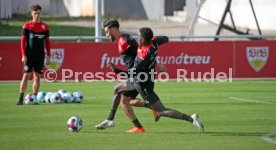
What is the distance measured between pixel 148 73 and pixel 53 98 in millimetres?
6033

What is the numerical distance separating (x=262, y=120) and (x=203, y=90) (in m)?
7.59

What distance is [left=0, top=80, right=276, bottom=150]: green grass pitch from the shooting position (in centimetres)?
1240

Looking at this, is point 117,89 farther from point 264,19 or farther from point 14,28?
point 14,28

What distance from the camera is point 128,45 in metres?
13.8

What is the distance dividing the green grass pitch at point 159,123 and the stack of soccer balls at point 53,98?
291 millimetres

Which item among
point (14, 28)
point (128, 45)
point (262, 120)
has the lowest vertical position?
point (14, 28)

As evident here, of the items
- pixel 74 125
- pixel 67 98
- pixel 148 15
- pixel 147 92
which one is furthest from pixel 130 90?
pixel 148 15

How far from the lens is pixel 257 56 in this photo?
26.9 m

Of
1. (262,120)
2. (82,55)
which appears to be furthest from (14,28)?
(262,120)

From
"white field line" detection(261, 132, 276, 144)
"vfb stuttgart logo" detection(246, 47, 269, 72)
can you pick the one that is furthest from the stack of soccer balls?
"vfb stuttgart logo" detection(246, 47, 269, 72)

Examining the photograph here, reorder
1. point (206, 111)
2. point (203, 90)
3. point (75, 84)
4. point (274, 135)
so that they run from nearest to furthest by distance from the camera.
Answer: point (274, 135)
point (206, 111)
point (203, 90)
point (75, 84)

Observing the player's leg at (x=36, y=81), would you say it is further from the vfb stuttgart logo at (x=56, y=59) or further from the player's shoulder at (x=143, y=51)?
the vfb stuttgart logo at (x=56, y=59)

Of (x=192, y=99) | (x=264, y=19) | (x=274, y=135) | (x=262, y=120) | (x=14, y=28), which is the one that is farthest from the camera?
(x=14, y=28)

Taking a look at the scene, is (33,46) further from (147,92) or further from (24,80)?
(147,92)
